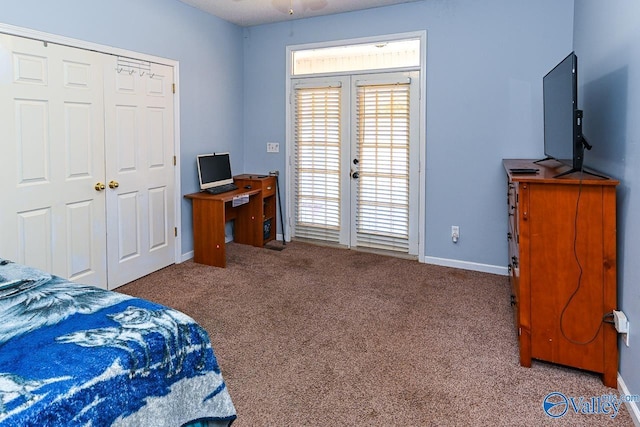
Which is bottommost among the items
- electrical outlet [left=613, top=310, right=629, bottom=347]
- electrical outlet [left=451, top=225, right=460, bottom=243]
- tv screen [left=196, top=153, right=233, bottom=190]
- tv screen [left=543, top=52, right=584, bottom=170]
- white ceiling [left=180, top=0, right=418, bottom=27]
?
electrical outlet [left=613, top=310, right=629, bottom=347]

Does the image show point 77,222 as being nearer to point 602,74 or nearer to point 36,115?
point 36,115

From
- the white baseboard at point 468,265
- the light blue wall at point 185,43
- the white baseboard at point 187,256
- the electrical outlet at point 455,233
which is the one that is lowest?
the white baseboard at point 468,265

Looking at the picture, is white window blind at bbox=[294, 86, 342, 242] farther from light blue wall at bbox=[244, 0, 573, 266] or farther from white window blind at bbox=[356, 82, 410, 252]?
light blue wall at bbox=[244, 0, 573, 266]

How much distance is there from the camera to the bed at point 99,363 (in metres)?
1.01

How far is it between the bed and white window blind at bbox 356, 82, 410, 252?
3509mm

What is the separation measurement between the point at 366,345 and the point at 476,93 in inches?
107

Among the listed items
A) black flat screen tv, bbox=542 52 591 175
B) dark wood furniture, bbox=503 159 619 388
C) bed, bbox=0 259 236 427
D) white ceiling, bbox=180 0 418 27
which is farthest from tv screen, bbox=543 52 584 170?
bed, bbox=0 259 236 427

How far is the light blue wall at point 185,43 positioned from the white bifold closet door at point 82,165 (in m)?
0.19

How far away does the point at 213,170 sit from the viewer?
15.6ft

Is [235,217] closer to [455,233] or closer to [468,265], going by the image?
[455,233]

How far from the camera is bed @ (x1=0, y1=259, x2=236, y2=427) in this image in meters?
1.01

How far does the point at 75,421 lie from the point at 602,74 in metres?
3.16

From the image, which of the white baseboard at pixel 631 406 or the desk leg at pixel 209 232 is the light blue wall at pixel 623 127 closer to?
the white baseboard at pixel 631 406

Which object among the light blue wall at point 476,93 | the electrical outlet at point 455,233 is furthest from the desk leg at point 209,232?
the electrical outlet at point 455,233
